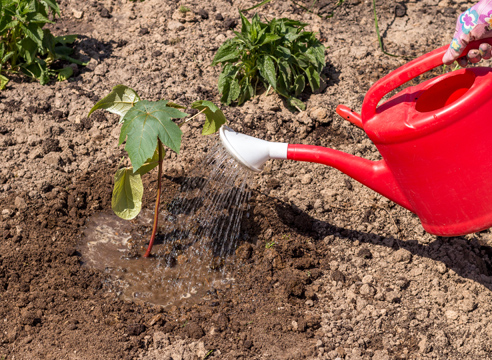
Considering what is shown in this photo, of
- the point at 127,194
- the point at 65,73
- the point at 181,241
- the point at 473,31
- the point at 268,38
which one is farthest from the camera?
the point at 65,73

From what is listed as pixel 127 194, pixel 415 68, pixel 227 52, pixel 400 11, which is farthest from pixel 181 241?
pixel 400 11

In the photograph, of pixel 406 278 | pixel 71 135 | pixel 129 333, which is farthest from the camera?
pixel 71 135

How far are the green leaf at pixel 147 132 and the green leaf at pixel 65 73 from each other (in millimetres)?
1510

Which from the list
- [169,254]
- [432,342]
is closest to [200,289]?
[169,254]

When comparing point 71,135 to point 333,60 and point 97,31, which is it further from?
point 333,60

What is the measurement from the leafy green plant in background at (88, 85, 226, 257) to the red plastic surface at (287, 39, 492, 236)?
0.48m

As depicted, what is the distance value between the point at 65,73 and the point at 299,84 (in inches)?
58.9

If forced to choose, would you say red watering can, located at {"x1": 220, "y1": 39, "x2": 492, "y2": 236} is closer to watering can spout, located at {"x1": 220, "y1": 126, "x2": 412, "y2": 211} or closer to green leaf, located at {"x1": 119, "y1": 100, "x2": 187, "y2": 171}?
watering can spout, located at {"x1": 220, "y1": 126, "x2": 412, "y2": 211}

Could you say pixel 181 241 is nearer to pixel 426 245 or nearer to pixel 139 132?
pixel 139 132

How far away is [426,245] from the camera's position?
2334 mm

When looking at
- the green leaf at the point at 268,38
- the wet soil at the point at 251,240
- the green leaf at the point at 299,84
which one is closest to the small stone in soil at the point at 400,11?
the wet soil at the point at 251,240

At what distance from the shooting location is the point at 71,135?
2.77m

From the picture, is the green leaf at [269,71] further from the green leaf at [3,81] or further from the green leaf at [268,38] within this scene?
the green leaf at [3,81]

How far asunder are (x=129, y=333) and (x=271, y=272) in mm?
695
